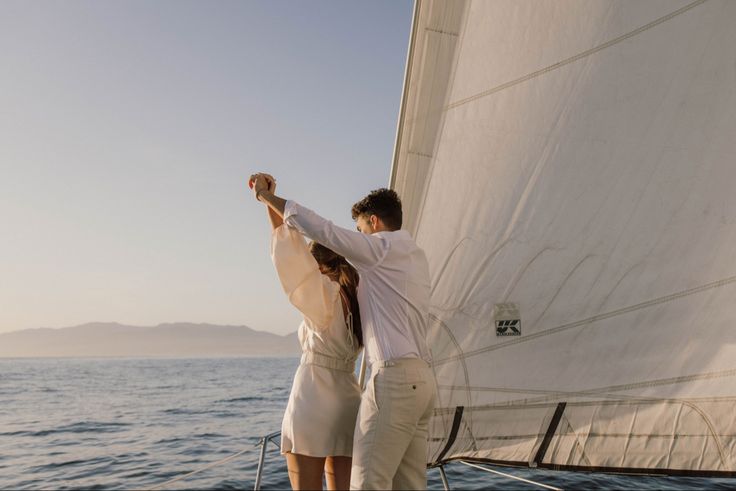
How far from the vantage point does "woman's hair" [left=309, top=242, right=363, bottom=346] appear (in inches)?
109

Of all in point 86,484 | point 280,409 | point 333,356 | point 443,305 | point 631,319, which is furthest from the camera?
point 280,409

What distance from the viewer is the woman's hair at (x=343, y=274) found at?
276 centimetres

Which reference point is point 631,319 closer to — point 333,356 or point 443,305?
point 443,305

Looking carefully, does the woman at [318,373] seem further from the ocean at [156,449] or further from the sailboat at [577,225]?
the ocean at [156,449]

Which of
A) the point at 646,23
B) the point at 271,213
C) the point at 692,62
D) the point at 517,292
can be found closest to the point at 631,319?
the point at 517,292

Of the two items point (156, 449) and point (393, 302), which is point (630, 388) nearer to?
point (393, 302)

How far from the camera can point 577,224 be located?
10.8 ft

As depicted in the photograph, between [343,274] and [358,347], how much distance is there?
36 cm

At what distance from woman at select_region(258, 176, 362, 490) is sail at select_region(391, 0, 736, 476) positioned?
2.88ft

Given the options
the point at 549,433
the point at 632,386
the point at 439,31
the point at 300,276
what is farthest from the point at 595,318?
the point at 439,31

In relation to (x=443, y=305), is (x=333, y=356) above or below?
below

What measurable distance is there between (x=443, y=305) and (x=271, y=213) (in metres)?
1.24

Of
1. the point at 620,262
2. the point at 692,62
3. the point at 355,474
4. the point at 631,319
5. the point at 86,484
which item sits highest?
the point at 692,62

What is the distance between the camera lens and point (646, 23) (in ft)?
10.9
